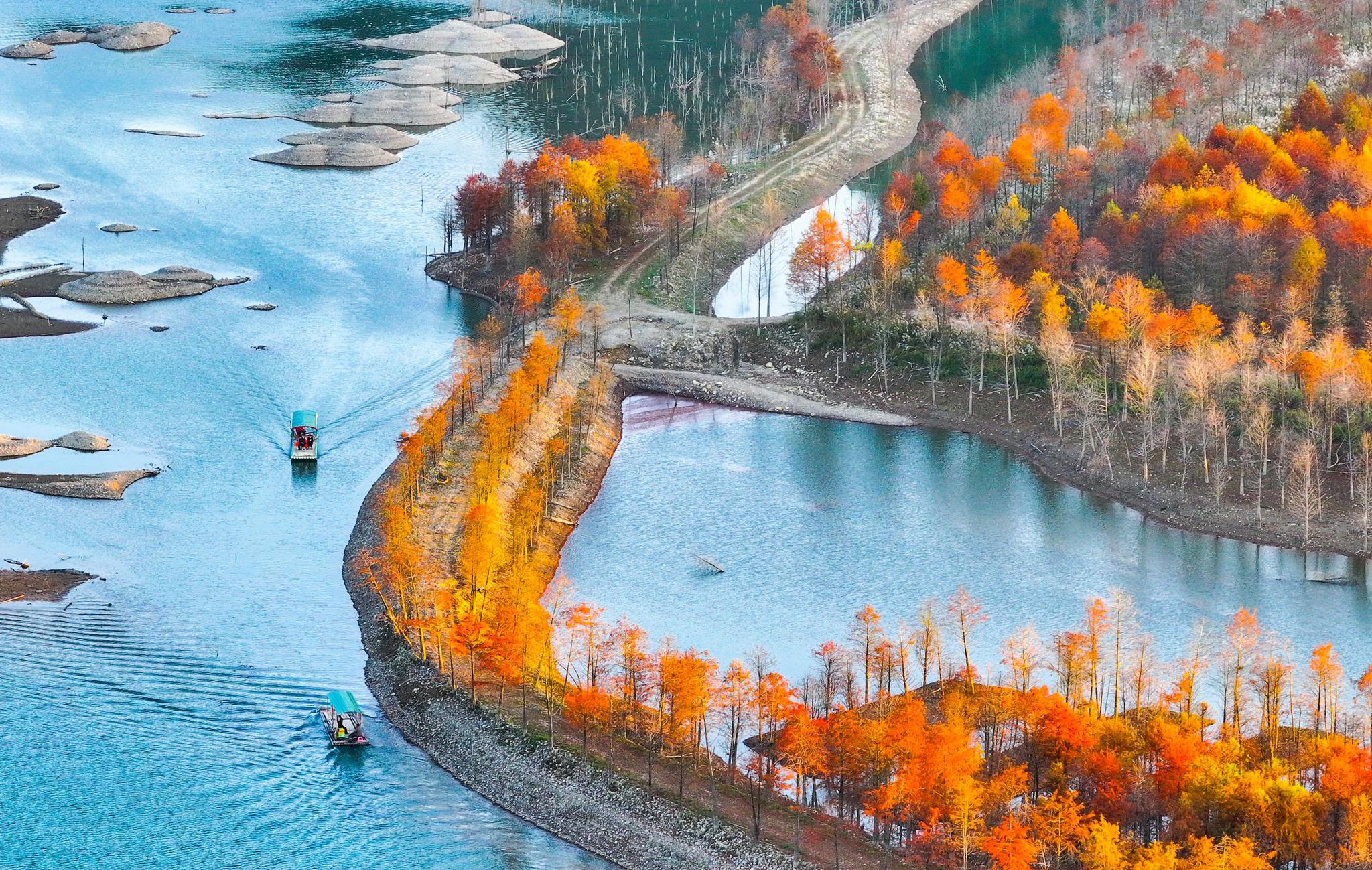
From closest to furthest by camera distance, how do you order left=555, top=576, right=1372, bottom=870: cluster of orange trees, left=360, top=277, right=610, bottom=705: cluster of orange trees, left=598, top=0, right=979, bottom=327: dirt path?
left=555, top=576, right=1372, bottom=870: cluster of orange trees < left=360, top=277, right=610, bottom=705: cluster of orange trees < left=598, top=0, right=979, bottom=327: dirt path

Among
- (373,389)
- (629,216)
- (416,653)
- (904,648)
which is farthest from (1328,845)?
(629,216)

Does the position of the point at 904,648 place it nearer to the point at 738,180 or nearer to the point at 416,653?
the point at 416,653

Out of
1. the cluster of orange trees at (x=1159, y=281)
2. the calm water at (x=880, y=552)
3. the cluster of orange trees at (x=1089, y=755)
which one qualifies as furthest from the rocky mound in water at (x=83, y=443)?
the cluster of orange trees at (x=1089, y=755)

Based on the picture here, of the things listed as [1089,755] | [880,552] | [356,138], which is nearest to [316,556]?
[880,552]

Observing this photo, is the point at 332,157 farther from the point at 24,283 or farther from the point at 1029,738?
the point at 1029,738

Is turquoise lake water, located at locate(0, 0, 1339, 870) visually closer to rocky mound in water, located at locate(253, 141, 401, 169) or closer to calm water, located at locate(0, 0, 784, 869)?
calm water, located at locate(0, 0, 784, 869)

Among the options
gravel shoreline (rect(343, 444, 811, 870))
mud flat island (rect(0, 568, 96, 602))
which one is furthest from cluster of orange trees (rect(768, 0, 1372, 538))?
mud flat island (rect(0, 568, 96, 602))
